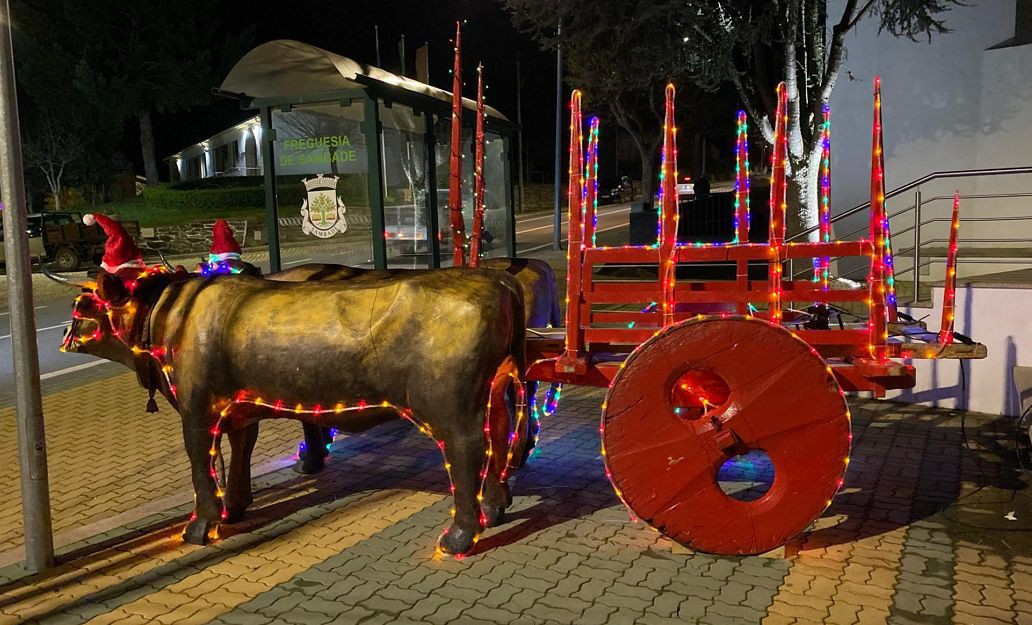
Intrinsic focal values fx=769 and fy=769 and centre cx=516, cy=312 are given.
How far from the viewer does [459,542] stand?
4.49 m

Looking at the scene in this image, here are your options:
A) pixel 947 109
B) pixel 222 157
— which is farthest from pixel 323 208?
pixel 222 157

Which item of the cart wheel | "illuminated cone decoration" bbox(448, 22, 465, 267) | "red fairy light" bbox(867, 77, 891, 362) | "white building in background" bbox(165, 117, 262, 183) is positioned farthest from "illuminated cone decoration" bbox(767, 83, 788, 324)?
"white building in background" bbox(165, 117, 262, 183)

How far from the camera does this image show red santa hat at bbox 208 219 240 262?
5.88 metres

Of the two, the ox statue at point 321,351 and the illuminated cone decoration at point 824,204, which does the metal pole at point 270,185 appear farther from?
the illuminated cone decoration at point 824,204

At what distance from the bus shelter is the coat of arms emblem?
11 mm

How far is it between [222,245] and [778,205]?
4077 mm

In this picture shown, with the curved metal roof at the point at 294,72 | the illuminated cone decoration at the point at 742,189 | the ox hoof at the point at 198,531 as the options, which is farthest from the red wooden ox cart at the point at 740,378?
the curved metal roof at the point at 294,72

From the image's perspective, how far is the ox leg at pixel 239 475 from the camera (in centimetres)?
507

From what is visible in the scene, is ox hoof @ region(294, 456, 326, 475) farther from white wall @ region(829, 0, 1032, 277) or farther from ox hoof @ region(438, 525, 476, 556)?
white wall @ region(829, 0, 1032, 277)

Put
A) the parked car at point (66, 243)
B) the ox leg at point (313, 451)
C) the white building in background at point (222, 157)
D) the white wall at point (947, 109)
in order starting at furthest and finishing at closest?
the white building in background at point (222, 157), the parked car at point (66, 243), the white wall at point (947, 109), the ox leg at point (313, 451)

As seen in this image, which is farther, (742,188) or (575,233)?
(742,188)

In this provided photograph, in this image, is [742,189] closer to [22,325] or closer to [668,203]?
[668,203]

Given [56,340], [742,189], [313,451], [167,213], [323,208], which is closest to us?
[742,189]

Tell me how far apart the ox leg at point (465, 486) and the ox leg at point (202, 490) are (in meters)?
1.47
